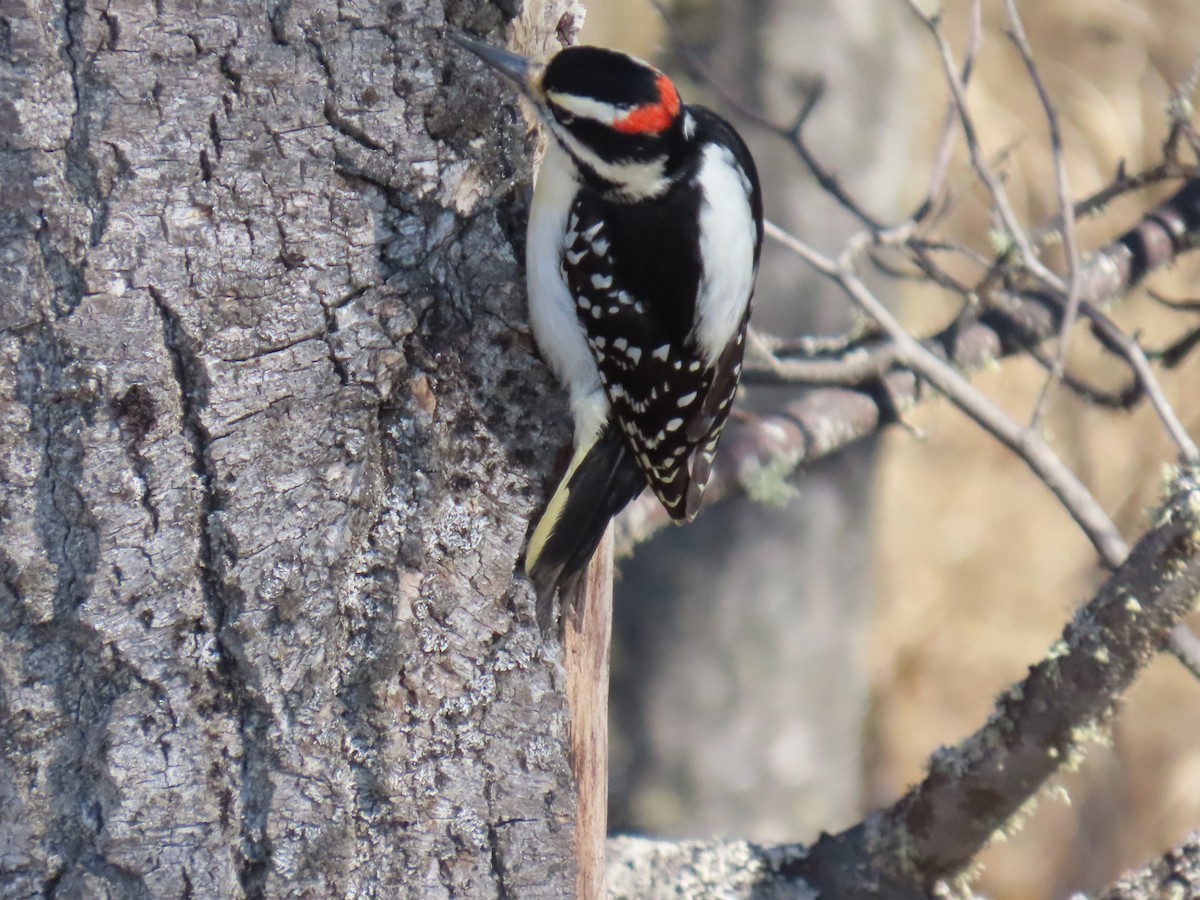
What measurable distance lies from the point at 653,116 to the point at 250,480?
2.94ft

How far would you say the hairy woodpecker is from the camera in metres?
1.88

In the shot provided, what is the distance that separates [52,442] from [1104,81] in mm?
6083

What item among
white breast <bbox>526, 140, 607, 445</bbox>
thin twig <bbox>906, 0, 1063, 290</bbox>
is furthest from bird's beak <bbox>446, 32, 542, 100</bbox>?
thin twig <bbox>906, 0, 1063, 290</bbox>

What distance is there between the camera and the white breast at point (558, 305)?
1837 millimetres

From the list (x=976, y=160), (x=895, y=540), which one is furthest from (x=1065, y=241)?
(x=895, y=540)

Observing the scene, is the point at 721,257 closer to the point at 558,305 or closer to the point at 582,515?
the point at 558,305

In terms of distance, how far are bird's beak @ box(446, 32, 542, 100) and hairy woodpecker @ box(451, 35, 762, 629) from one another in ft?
0.08

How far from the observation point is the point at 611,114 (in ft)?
6.44

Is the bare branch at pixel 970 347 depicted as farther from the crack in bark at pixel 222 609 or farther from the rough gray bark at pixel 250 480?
the crack in bark at pixel 222 609

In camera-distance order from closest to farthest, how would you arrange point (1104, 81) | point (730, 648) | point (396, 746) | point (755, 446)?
1. point (396, 746)
2. point (755, 446)
3. point (730, 648)
4. point (1104, 81)

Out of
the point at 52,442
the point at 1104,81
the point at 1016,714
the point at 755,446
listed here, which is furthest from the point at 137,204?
the point at 1104,81

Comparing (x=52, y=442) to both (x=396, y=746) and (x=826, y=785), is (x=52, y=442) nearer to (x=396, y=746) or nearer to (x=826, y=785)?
(x=396, y=746)

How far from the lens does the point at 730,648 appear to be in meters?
5.30

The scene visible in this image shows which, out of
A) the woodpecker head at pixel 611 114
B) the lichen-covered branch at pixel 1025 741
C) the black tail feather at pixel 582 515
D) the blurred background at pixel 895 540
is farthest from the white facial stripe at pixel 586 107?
the blurred background at pixel 895 540
